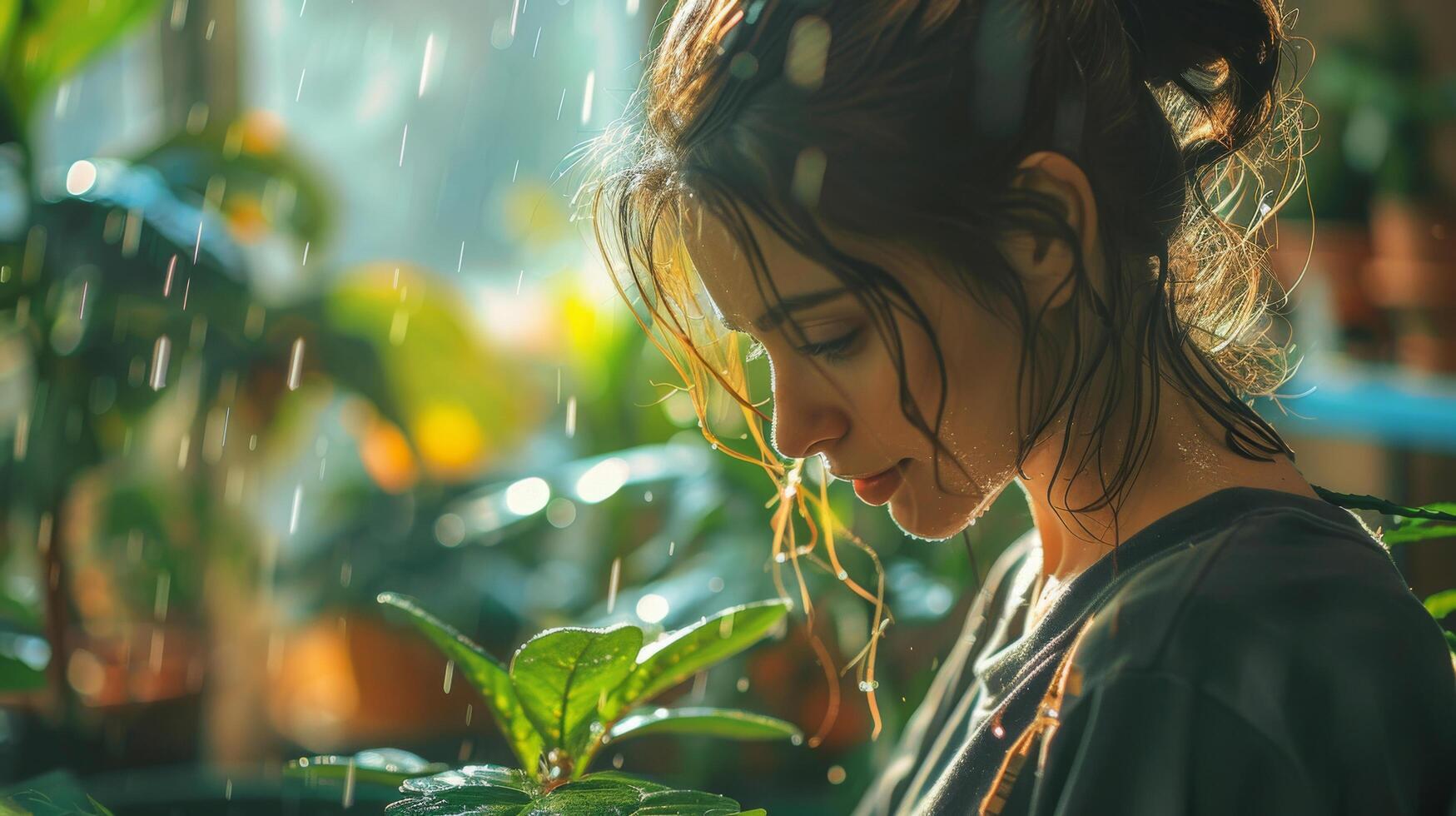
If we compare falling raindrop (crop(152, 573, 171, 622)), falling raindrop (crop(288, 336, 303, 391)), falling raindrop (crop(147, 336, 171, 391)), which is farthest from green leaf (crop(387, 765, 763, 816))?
falling raindrop (crop(152, 573, 171, 622))

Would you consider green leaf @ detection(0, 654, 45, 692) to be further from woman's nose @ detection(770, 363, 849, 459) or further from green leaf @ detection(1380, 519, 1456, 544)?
green leaf @ detection(1380, 519, 1456, 544)

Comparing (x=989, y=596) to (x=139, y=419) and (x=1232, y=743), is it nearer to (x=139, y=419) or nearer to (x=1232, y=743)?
(x=1232, y=743)

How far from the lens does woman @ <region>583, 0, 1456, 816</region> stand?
38 centimetres

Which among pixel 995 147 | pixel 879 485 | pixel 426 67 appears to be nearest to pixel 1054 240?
pixel 995 147

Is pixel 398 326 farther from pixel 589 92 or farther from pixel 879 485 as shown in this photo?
pixel 879 485

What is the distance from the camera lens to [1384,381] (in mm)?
1551

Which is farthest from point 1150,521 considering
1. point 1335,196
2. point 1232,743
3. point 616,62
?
point 616,62

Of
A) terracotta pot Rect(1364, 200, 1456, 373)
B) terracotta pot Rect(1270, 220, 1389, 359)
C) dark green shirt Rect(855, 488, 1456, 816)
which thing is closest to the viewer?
dark green shirt Rect(855, 488, 1456, 816)

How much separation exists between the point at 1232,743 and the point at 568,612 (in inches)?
42.5

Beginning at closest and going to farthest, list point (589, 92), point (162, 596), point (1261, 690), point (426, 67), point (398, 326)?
point (1261, 690) < point (398, 326) < point (162, 596) < point (426, 67) < point (589, 92)

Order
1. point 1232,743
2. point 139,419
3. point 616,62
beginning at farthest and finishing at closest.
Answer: point 616,62 → point 139,419 → point 1232,743

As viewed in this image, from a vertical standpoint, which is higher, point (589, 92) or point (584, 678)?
point (589, 92)

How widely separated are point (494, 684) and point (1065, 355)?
28 cm

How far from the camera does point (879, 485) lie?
0.55m
